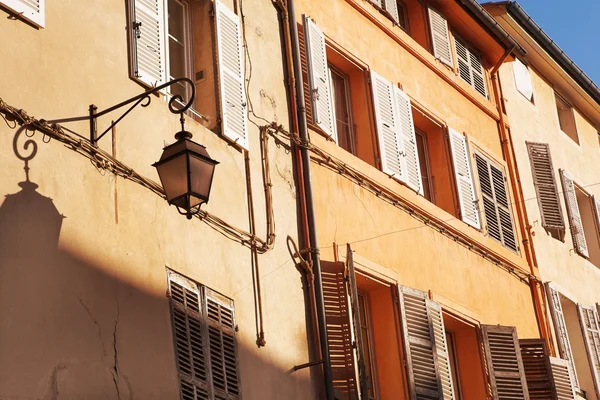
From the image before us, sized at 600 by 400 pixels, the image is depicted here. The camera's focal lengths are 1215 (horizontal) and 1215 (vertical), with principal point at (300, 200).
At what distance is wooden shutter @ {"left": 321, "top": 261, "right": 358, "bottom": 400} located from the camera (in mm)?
10594

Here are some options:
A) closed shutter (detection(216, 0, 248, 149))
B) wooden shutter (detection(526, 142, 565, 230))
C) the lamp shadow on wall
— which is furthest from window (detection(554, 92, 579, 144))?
the lamp shadow on wall

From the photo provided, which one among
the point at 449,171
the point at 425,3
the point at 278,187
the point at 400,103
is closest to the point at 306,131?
the point at 278,187

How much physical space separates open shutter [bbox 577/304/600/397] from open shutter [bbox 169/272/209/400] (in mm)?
8533

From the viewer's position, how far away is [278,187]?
Answer: 35.6 ft

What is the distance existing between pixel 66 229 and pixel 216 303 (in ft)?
5.43

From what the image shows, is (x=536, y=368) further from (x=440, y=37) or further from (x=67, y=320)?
(x=67, y=320)

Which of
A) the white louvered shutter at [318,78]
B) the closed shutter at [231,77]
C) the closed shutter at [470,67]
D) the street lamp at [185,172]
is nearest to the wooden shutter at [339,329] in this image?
the closed shutter at [231,77]

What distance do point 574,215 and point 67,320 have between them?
1148 centimetres

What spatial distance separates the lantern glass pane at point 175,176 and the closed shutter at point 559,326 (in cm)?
836

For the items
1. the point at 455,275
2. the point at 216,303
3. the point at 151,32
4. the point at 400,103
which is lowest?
the point at 216,303

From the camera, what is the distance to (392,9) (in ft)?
48.9

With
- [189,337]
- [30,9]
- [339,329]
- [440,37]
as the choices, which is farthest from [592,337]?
[30,9]

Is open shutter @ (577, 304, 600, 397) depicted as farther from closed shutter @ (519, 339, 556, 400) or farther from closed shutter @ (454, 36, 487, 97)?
closed shutter @ (454, 36, 487, 97)

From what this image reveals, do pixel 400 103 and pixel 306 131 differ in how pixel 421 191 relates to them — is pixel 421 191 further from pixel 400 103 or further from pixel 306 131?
pixel 306 131
